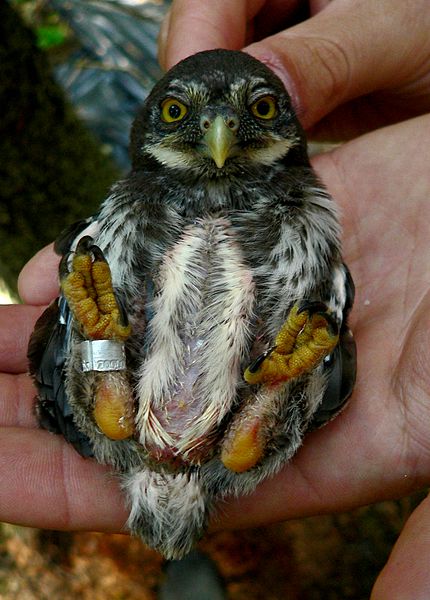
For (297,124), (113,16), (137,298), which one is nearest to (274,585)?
(137,298)

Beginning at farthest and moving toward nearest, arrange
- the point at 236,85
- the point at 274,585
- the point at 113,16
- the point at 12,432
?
the point at 113,16 → the point at 274,585 → the point at 12,432 → the point at 236,85

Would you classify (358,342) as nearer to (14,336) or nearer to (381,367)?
(381,367)

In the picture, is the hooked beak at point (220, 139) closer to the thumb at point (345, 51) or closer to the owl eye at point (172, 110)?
the owl eye at point (172, 110)

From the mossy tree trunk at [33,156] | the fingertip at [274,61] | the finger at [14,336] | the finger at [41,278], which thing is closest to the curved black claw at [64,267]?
the finger at [41,278]

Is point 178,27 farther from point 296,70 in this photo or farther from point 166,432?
point 166,432

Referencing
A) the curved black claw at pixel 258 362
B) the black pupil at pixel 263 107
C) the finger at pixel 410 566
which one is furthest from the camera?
the black pupil at pixel 263 107

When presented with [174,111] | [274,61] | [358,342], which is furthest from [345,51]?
[358,342]
